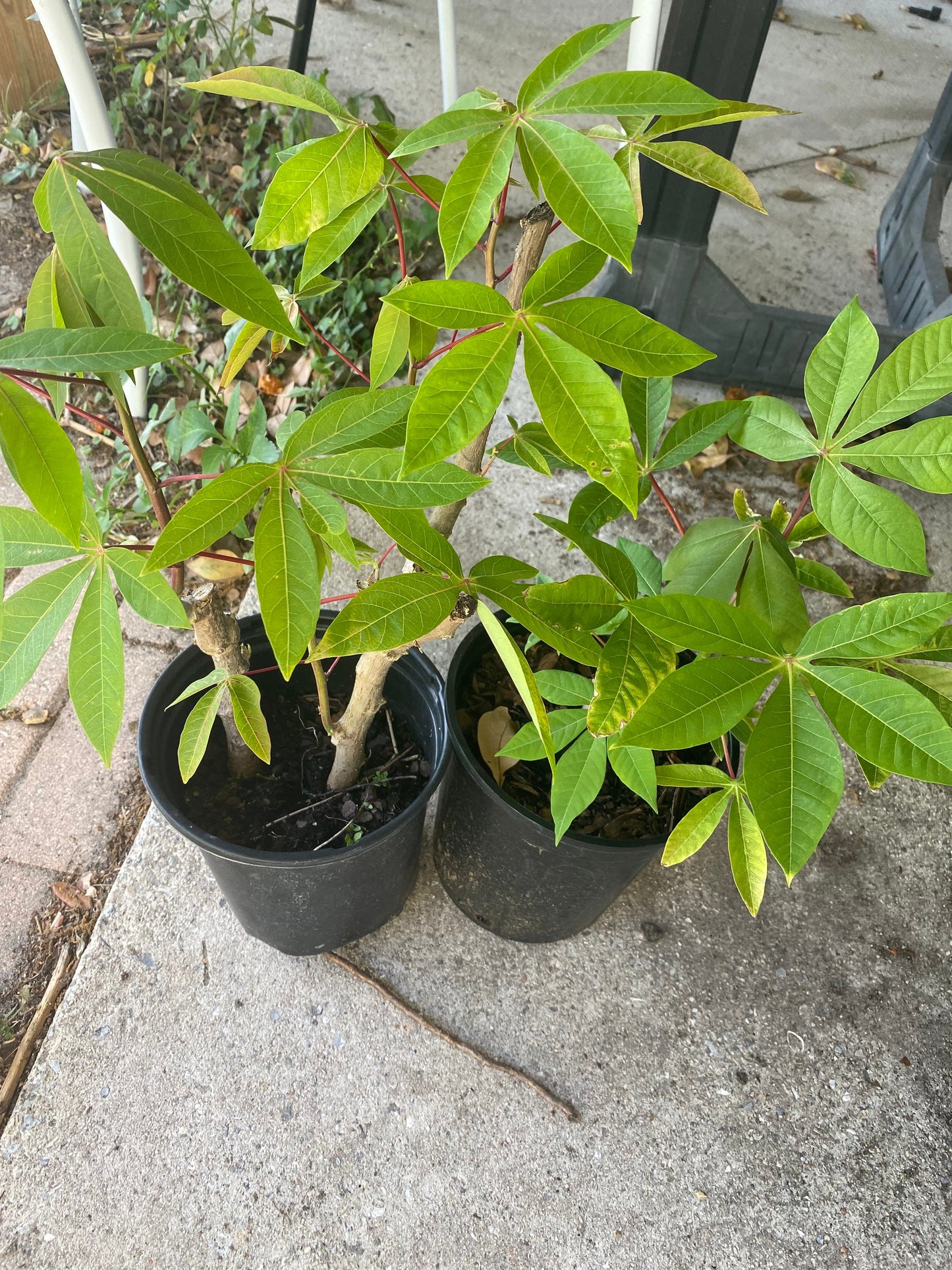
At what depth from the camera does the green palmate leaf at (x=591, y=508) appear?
0.89 meters

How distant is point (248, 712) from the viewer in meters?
0.96

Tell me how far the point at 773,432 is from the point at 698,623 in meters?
0.26

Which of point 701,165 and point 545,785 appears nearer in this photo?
point 701,165

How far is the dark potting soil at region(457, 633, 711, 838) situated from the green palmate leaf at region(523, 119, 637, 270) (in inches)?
29.3

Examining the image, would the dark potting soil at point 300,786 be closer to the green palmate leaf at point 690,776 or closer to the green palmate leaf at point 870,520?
the green palmate leaf at point 690,776

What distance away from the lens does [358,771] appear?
50.5 inches

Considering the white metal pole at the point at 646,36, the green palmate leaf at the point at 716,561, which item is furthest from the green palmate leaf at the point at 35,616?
the white metal pole at the point at 646,36

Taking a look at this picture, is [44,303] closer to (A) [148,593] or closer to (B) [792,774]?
(A) [148,593]

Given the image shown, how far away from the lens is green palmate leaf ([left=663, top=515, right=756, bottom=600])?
0.82m

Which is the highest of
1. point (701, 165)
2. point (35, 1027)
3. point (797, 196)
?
point (701, 165)

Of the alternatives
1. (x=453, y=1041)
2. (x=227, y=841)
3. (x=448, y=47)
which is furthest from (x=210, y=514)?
(x=448, y=47)

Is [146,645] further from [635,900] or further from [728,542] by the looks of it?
[728,542]

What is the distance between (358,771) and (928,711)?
33.0 inches

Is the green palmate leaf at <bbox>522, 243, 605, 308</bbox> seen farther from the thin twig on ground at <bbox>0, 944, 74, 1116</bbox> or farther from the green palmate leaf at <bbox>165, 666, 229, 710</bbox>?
the thin twig on ground at <bbox>0, 944, 74, 1116</bbox>
